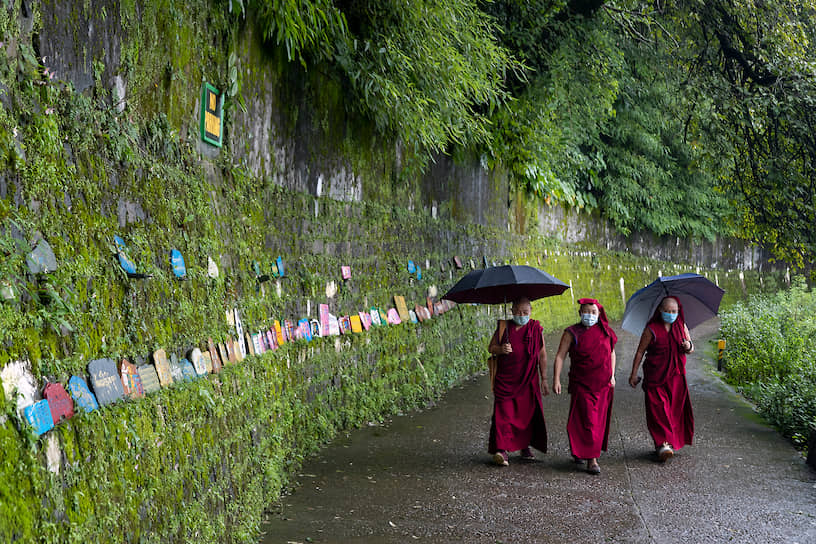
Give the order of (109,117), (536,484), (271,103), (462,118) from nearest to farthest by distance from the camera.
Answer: (109,117)
(271,103)
(536,484)
(462,118)

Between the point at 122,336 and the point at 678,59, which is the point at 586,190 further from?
the point at 122,336

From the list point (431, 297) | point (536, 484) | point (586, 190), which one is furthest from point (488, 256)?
point (586, 190)

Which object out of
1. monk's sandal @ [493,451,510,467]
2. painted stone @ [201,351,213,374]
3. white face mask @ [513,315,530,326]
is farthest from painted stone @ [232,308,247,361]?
white face mask @ [513,315,530,326]

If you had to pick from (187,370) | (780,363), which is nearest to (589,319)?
(187,370)

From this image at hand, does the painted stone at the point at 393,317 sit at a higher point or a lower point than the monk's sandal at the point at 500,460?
higher

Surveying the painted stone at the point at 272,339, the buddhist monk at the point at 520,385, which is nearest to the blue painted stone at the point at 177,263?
the painted stone at the point at 272,339

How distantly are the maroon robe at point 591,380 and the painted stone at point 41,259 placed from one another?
18.0 ft

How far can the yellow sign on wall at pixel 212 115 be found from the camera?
5.05 metres

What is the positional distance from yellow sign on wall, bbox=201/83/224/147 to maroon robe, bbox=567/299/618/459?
4.11m

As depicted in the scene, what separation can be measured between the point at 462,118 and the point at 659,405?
12.2 feet

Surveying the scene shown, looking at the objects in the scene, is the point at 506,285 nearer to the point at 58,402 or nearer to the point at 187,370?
the point at 187,370

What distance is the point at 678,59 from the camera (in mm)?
14273

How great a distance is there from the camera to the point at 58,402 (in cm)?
308

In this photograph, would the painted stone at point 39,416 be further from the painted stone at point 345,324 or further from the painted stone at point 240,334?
the painted stone at point 345,324
